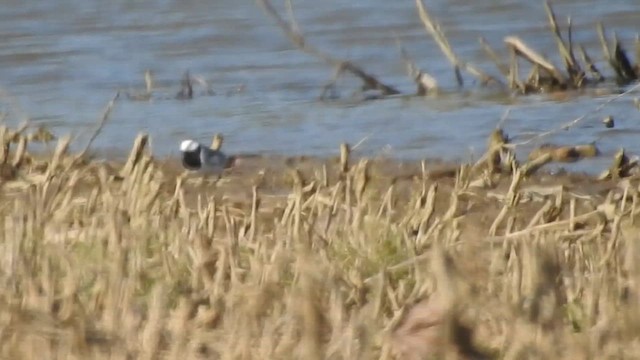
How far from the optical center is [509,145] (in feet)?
22.2

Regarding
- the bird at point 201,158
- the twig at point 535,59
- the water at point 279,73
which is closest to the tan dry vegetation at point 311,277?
the bird at point 201,158

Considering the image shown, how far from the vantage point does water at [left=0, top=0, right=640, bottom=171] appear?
8.55 m

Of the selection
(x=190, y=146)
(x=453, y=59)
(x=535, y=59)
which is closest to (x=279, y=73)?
(x=453, y=59)

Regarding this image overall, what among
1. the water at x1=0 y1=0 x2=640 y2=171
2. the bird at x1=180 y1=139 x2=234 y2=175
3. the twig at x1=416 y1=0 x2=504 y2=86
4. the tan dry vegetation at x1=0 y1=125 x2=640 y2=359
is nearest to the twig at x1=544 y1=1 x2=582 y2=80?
the water at x1=0 y1=0 x2=640 y2=171

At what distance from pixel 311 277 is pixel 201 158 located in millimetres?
4100

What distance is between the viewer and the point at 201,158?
7.32m

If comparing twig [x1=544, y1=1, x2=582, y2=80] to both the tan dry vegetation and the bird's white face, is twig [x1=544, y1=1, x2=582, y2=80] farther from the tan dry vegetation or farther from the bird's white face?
the tan dry vegetation

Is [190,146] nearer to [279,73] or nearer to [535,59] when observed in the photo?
[535,59]

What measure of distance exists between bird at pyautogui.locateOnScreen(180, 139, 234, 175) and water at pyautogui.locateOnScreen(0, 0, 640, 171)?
68cm

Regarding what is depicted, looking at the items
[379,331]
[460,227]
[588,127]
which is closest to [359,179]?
[460,227]

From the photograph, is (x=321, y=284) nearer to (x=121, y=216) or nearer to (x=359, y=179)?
(x=121, y=216)

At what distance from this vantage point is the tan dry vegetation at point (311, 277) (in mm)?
3227

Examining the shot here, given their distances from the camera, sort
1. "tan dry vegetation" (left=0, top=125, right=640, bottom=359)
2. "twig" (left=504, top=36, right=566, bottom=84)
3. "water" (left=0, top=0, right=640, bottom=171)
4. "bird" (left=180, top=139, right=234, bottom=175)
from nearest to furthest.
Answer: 1. "tan dry vegetation" (left=0, top=125, right=640, bottom=359)
2. "bird" (left=180, top=139, right=234, bottom=175)
3. "water" (left=0, top=0, right=640, bottom=171)
4. "twig" (left=504, top=36, right=566, bottom=84)

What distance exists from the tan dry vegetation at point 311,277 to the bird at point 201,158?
1483mm
